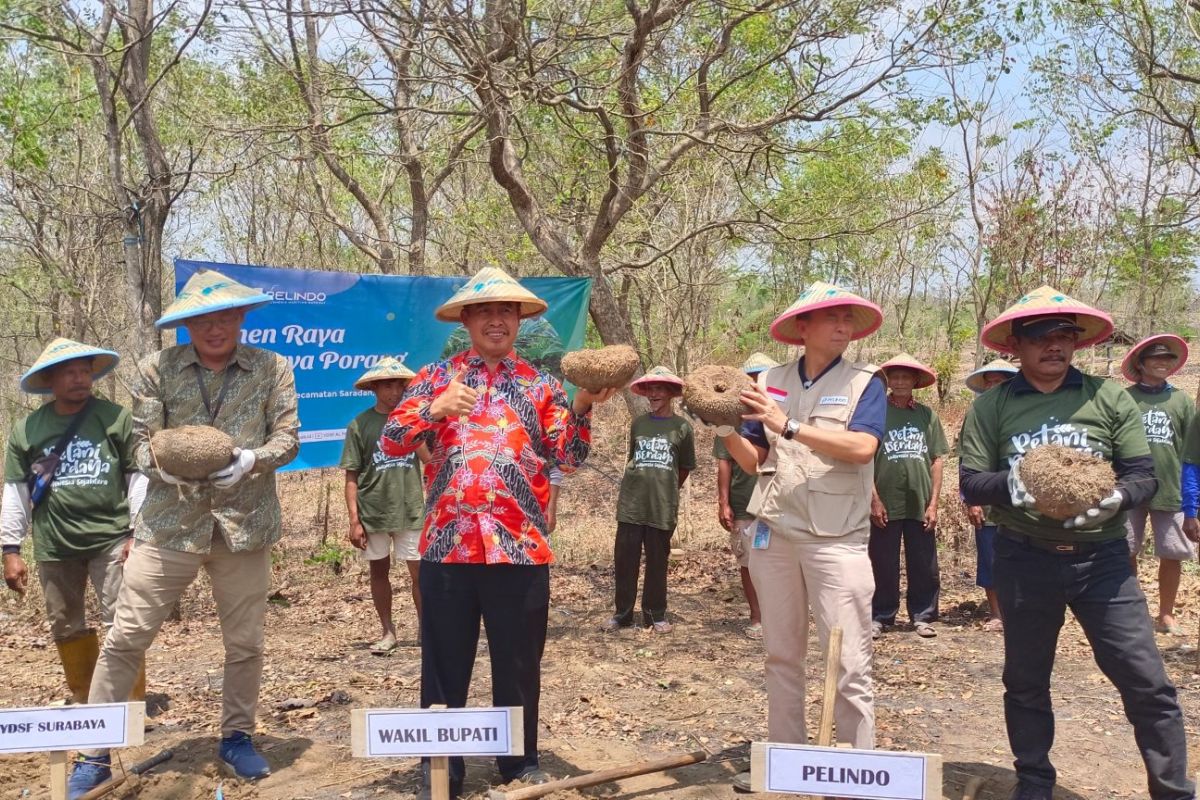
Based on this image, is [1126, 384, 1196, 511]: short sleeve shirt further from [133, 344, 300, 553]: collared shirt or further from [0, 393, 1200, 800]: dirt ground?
[133, 344, 300, 553]: collared shirt

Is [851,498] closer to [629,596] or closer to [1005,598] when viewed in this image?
[1005,598]

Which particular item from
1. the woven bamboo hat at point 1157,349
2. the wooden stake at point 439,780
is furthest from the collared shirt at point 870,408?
the woven bamboo hat at point 1157,349

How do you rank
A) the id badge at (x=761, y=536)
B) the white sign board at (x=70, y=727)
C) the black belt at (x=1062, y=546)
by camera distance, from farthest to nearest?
the id badge at (x=761, y=536)
the black belt at (x=1062, y=546)
the white sign board at (x=70, y=727)

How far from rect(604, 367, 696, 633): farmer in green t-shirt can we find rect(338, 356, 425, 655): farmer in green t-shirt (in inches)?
53.1

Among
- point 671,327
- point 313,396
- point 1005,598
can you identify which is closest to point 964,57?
point 1005,598

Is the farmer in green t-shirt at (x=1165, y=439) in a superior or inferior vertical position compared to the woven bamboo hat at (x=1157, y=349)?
inferior

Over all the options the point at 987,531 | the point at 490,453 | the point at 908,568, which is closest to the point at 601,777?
the point at 490,453

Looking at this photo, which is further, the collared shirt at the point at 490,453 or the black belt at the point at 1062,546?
the collared shirt at the point at 490,453

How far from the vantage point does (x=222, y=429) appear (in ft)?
12.1

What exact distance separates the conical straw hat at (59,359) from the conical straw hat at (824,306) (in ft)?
9.44

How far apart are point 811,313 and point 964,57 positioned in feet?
12.5

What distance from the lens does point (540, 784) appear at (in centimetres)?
345

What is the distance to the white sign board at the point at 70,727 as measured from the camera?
9.69 feet

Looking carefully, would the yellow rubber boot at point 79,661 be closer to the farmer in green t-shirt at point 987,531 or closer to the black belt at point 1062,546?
the black belt at point 1062,546
